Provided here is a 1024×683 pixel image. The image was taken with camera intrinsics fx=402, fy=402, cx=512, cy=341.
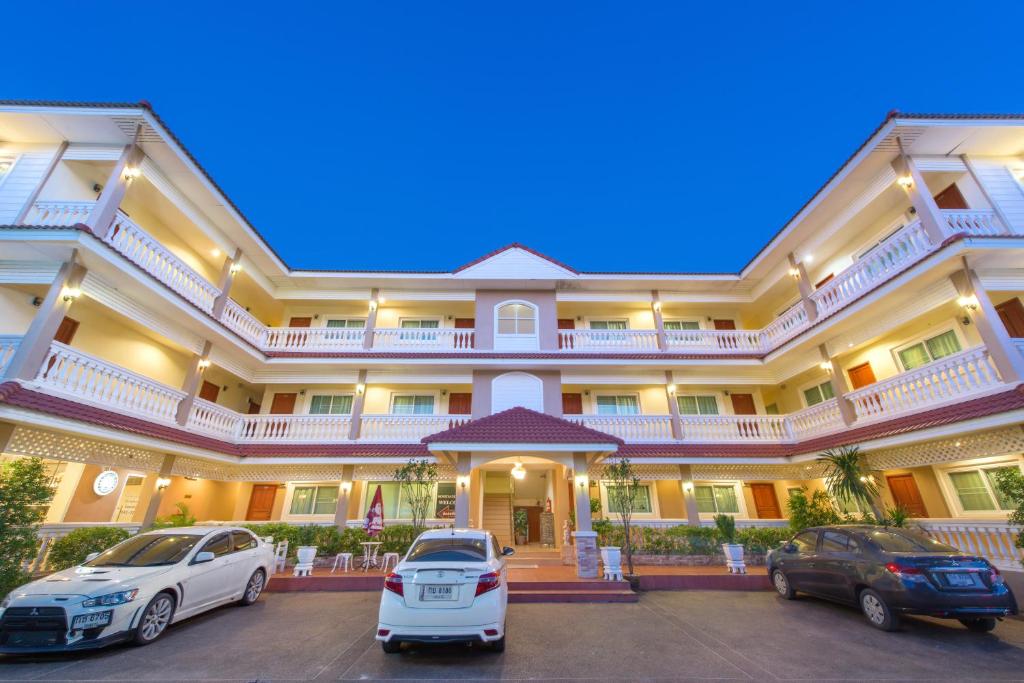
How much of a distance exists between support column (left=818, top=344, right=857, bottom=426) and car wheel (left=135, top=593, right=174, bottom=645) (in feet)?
56.7

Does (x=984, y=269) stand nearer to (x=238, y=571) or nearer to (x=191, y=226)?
(x=238, y=571)

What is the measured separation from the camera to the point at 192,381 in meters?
13.1

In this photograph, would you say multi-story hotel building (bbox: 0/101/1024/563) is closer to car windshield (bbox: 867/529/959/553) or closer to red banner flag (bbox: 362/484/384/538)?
red banner flag (bbox: 362/484/384/538)

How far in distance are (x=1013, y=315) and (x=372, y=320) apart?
66.1 feet

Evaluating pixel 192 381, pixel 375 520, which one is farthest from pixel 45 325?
pixel 375 520

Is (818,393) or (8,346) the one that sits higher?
(818,393)

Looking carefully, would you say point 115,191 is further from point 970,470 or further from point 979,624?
point 970,470

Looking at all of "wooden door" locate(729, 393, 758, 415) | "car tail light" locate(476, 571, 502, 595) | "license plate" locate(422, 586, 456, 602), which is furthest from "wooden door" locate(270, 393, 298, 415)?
"wooden door" locate(729, 393, 758, 415)

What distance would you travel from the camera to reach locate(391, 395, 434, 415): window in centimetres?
1720

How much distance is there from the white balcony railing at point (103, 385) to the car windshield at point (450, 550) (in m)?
9.33

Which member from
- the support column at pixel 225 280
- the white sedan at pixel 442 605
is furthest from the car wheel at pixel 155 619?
the support column at pixel 225 280

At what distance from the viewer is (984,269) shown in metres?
10.3

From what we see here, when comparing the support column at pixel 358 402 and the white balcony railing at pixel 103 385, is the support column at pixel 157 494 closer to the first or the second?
the white balcony railing at pixel 103 385

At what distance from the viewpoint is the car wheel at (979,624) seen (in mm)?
6223
